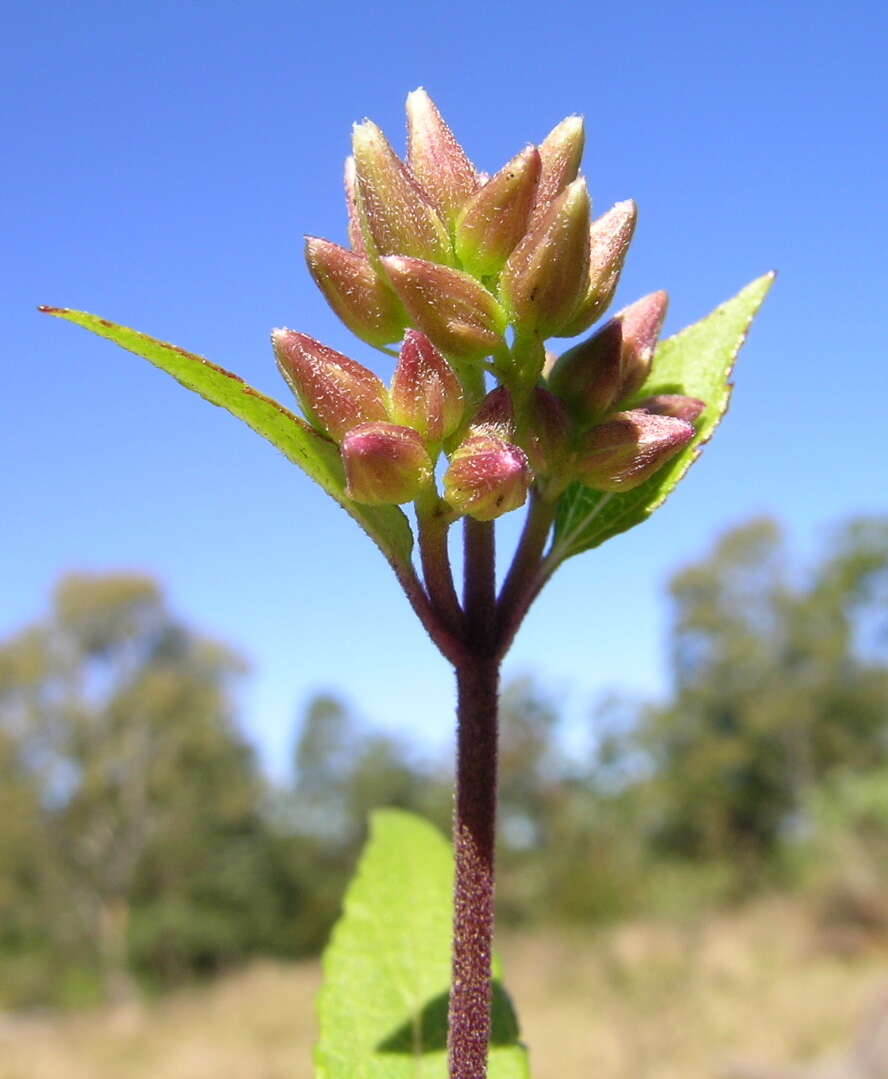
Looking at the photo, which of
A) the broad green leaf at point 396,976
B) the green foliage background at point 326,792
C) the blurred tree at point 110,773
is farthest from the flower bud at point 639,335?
the blurred tree at point 110,773

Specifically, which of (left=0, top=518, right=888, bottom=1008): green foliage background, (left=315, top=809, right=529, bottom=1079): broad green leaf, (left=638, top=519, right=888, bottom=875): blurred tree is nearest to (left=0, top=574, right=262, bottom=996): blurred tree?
(left=0, top=518, right=888, bottom=1008): green foliage background

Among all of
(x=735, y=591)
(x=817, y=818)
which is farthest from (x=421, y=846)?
(x=735, y=591)

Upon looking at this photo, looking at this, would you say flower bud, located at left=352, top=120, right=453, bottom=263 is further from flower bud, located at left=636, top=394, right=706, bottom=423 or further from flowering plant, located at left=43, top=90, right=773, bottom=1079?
flower bud, located at left=636, top=394, right=706, bottom=423

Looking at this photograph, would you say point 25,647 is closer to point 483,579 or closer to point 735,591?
point 735,591

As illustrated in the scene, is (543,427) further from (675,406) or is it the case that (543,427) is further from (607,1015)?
(607,1015)

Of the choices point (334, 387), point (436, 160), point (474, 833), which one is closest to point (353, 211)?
point (436, 160)
